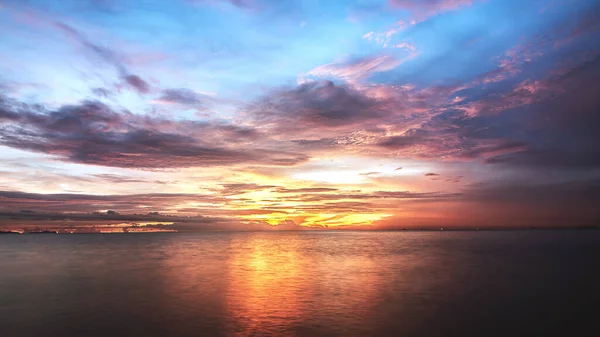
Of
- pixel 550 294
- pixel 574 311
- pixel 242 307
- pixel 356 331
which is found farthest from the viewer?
pixel 550 294

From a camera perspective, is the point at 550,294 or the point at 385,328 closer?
the point at 385,328

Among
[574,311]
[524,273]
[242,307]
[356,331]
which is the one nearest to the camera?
[356,331]

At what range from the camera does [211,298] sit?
3538 centimetres

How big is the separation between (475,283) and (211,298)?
2870cm

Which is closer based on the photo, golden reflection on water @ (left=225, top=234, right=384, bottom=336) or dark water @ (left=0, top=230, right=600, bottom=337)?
dark water @ (left=0, top=230, right=600, bottom=337)

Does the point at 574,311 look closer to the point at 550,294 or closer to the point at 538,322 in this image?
the point at 538,322

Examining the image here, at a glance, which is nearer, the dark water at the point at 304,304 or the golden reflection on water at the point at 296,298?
the dark water at the point at 304,304

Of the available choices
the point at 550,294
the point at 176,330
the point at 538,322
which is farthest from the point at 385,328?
the point at 550,294

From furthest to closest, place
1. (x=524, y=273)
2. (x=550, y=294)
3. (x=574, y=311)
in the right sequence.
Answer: (x=524, y=273), (x=550, y=294), (x=574, y=311)

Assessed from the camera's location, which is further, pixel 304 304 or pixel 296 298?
pixel 296 298

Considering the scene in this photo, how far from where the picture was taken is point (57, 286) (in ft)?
142

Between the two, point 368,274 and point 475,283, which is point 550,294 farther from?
point 368,274

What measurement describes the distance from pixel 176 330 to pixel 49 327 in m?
8.81

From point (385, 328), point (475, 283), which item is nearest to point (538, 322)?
point (385, 328)
